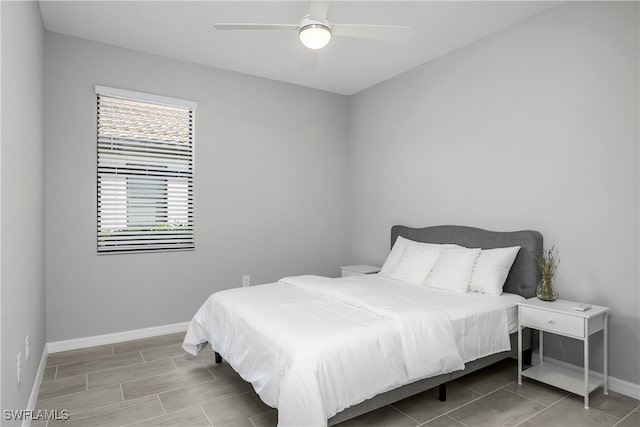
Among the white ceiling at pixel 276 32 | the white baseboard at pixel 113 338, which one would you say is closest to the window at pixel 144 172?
the white ceiling at pixel 276 32

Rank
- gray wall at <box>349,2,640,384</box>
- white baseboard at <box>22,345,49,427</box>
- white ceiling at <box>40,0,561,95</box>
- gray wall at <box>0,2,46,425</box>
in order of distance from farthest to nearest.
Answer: white ceiling at <box>40,0,561,95</box>
gray wall at <box>349,2,640,384</box>
white baseboard at <box>22,345,49,427</box>
gray wall at <box>0,2,46,425</box>

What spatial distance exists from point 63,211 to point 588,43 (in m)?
4.58

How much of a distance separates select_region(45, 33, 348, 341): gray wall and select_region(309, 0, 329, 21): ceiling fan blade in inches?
85.9

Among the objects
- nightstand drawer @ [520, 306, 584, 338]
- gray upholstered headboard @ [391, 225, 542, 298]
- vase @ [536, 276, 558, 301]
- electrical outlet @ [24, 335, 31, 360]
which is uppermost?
gray upholstered headboard @ [391, 225, 542, 298]

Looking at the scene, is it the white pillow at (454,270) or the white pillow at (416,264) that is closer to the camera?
the white pillow at (454,270)

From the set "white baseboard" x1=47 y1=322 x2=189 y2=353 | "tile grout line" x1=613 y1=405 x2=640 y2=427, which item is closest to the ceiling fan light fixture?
"tile grout line" x1=613 y1=405 x2=640 y2=427

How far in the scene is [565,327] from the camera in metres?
2.53

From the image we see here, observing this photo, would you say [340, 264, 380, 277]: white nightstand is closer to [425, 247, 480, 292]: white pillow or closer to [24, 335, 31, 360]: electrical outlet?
[425, 247, 480, 292]: white pillow

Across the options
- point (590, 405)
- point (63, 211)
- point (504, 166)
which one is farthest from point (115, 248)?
point (590, 405)

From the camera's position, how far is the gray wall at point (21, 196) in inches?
69.1

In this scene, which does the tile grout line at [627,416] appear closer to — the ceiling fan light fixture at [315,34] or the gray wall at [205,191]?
the ceiling fan light fixture at [315,34]

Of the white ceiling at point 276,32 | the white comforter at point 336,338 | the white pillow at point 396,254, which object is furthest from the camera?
the white pillow at point 396,254

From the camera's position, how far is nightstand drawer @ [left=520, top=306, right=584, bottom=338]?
8.09 feet

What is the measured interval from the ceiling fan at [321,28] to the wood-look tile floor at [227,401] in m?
2.43
